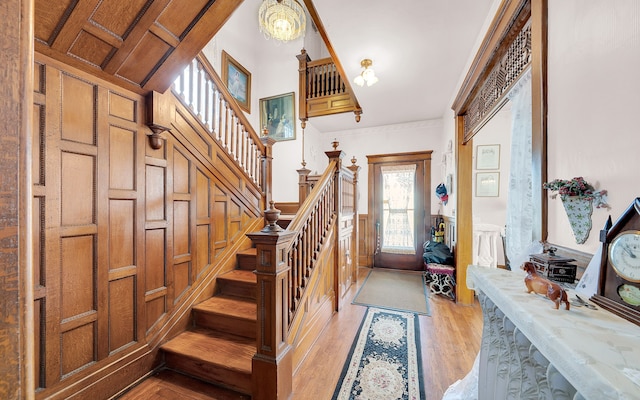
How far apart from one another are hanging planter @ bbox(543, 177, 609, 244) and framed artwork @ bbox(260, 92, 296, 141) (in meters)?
4.41

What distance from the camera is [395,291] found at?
3.59 m

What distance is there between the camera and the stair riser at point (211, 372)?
163 cm

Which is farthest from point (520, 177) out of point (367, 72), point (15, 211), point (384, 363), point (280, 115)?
point (280, 115)

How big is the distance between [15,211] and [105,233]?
4.95ft

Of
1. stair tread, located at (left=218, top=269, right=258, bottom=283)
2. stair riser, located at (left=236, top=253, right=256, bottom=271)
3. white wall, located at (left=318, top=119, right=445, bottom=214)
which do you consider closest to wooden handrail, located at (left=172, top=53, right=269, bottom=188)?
stair riser, located at (left=236, top=253, right=256, bottom=271)

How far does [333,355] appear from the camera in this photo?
2072 mm

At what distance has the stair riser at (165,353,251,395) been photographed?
1629mm

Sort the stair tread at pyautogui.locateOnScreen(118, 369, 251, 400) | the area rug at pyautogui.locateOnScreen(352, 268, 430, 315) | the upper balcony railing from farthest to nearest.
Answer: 1. the upper balcony railing
2. the area rug at pyautogui.locateOnScreen(352, 268, 430, 315)
3. the stair tread at pyautogui.locateOnScreen(118, 369, 251, 400)

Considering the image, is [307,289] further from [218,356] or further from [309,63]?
[309,63]

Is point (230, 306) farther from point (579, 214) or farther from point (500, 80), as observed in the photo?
point (500, 80)

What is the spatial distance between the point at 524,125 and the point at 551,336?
1.47 metres

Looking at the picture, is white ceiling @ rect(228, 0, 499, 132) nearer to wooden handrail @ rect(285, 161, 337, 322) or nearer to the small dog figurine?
wooden handrail @ rect(285, 161, 337, 322)

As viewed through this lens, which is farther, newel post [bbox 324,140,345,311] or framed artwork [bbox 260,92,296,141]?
framed artwork [bbox 260,92,296,141]

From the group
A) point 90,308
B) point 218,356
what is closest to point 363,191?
point 218,356
